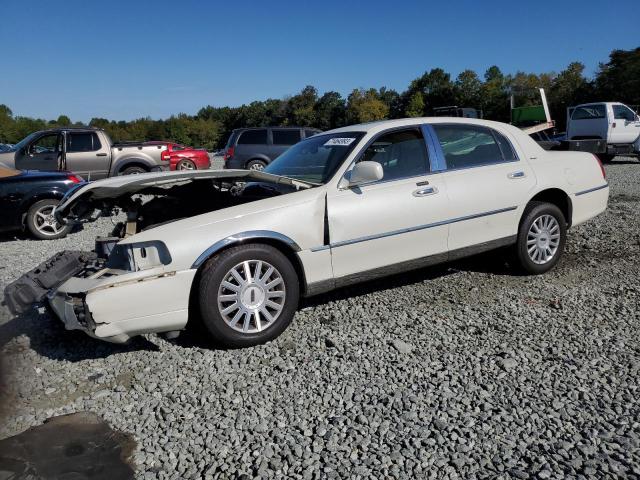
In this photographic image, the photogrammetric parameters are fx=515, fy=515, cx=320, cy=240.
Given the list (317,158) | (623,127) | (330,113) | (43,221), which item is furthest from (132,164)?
(330,113)

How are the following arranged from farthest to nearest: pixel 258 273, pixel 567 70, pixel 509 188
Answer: pixel 567 70
pixel 509 188
pixel 258 273

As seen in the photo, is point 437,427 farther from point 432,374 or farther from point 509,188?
point 509,188

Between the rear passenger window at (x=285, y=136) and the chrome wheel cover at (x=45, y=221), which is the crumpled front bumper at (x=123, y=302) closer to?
the chrome wheel cover at (x=45, y=221)

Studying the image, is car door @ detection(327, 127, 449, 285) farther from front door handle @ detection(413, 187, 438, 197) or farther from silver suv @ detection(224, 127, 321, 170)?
silver suv @ detection(224, 127, 321, 170)

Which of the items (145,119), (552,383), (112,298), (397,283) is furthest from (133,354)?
(145,119)

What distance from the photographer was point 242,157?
15.4m

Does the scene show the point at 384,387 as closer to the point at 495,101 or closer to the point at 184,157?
the point at 184,157

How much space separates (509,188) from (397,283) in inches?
53.9

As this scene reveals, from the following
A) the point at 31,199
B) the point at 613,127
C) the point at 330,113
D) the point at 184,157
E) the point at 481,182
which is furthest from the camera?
the point at 330,113

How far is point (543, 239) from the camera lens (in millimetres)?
5074

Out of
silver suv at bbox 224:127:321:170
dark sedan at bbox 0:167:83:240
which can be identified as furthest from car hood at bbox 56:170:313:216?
silver suv at bbox 224:127:321:170

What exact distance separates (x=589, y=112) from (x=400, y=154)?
52.4ft

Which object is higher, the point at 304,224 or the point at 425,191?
the point at 425,191

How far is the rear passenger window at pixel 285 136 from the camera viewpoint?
15555 mm
